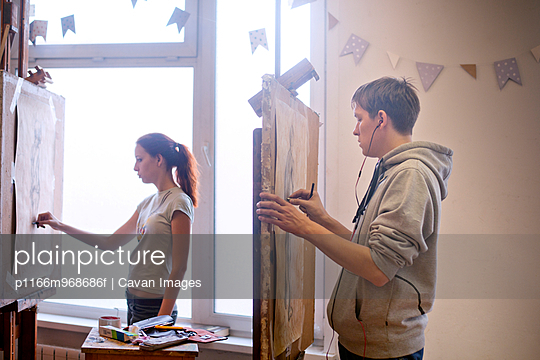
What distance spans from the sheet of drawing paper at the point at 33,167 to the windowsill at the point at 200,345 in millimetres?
627

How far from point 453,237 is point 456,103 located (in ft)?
2.02

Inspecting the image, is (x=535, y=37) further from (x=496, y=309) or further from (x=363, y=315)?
(x=363, y=315)

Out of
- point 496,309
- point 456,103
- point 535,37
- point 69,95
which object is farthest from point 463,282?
point 69,95

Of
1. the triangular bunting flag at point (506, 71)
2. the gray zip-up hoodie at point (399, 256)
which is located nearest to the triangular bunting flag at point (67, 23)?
the gray zip-up hoodie at point (399, 256)

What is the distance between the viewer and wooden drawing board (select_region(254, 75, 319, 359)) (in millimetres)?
1024

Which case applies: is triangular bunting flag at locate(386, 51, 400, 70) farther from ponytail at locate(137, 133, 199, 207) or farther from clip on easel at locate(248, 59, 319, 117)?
ponytail at locate(137, 133, 199, 207)

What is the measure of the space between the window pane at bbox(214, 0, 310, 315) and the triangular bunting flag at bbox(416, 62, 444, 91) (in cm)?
78

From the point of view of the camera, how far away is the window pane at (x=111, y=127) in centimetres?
Answer: 243

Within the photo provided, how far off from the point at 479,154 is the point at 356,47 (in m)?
0.76

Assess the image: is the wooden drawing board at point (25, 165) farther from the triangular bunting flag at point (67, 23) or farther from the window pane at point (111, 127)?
the triangular bunting flag at point (67, 23)

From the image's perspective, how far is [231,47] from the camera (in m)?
2.31

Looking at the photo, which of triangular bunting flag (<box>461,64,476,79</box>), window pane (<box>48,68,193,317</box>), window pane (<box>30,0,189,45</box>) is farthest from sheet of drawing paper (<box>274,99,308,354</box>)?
window pane (<box>30,0,189,45</box>)

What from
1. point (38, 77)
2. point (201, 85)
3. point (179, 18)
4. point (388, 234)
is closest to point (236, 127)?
point (201, 85)

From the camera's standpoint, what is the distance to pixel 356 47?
1.97 meters
